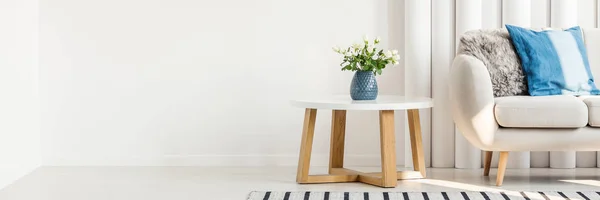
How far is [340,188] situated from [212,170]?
3.03 feet

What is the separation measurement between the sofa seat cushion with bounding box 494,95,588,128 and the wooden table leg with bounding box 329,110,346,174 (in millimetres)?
820

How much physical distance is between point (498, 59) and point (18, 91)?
240 cm

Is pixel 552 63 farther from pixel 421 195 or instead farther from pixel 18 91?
pixel 18 91

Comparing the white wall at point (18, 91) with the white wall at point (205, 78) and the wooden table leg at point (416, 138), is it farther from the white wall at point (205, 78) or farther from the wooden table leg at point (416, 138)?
the wooden table leg at point (416, 138)

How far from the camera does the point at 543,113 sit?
3.88 m

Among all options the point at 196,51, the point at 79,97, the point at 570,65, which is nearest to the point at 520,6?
the point at 570,65

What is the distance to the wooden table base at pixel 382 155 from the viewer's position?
3.97m

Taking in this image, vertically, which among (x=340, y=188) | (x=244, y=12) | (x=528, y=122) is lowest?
(x=340, y=188)

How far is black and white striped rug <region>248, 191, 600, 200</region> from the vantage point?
3662 millimetres

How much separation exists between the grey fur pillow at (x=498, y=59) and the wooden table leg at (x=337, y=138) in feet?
2.20

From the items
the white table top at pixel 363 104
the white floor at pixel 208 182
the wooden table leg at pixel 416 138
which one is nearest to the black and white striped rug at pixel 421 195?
the white floor at pixel 208 182

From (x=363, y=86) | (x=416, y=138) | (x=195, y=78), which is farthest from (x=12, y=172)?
(x=416, y=138)

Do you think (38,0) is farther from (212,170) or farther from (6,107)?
(212,170)

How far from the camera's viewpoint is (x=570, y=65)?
4285 millimetres
